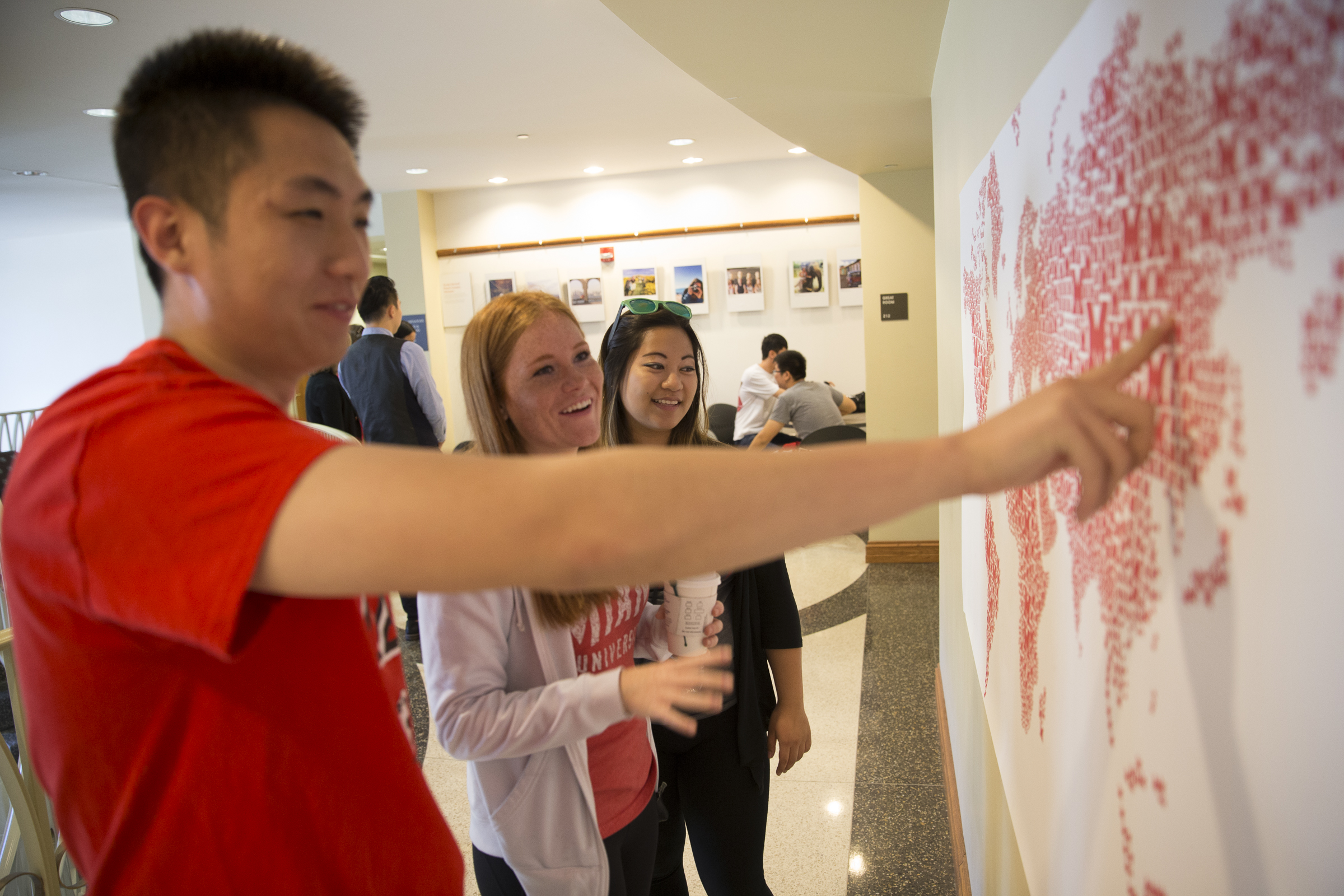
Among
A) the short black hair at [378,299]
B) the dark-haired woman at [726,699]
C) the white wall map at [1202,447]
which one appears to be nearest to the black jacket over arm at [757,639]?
the dark-haired woman at [726,699]

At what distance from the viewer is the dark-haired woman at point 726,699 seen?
169 cm

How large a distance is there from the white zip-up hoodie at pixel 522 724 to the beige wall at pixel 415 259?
727cm

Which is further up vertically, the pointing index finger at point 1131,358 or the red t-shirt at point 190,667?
the pointing index finger at point 1131,358

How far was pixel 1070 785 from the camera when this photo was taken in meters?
0.86

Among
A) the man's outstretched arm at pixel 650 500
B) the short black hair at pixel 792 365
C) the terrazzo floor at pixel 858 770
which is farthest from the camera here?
the short black hair at pixel 792 365

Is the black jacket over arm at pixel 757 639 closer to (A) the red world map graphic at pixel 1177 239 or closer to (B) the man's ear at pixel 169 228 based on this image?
(A) the red world map graphic at pixel 1177 239

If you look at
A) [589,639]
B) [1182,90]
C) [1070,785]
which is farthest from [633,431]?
[1182,90]

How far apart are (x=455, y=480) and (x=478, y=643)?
0.85 m

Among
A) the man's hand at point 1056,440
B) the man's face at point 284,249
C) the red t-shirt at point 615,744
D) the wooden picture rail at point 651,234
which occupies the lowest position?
the red t-shirt at point 615,744

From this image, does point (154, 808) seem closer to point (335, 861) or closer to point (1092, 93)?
point (335, 861)

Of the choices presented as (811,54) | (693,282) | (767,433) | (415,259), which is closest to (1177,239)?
(811,54)

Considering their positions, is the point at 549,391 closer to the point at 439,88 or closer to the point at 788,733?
the point at 788,733

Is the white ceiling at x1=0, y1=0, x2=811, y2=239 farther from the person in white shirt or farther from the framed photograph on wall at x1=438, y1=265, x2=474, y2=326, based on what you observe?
the person in white shirt

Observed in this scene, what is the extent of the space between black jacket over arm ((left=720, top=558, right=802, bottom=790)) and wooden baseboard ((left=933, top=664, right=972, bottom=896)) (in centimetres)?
86
